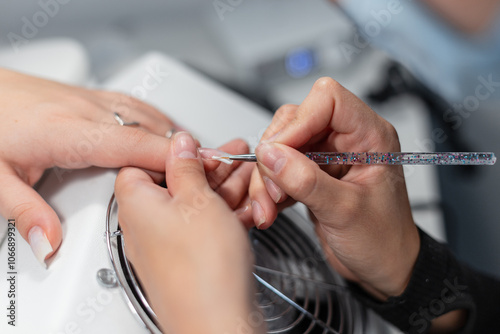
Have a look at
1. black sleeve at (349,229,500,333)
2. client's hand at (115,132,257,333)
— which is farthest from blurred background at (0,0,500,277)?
client's hand at (115,132,257,333)

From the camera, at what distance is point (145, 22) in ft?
5.33

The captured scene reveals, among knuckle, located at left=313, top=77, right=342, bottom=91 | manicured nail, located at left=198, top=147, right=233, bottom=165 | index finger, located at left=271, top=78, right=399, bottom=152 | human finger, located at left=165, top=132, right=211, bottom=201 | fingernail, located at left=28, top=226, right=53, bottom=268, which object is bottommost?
fingernail, located at left=28, top=226, right=53, bottom=268

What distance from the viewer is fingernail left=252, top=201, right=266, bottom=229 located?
0.55 meters

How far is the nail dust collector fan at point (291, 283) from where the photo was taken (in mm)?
515

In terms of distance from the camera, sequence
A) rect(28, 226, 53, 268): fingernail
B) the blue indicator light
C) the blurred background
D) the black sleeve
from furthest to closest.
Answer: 1. the blue indicator light
2. the blurred background
3. the black sleeve
4. rect(28, 226, 53, 268): fingernail

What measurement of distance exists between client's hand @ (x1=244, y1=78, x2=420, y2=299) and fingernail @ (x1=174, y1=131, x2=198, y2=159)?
0.09 m

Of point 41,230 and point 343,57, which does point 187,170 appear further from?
point 343,57

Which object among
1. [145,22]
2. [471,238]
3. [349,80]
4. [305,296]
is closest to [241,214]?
[305,296]

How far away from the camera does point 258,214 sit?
553 mm

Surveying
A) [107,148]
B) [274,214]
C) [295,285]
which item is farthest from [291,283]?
[107,148]

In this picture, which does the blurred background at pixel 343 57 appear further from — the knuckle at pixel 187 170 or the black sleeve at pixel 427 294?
the knuckle at pixel 187 170

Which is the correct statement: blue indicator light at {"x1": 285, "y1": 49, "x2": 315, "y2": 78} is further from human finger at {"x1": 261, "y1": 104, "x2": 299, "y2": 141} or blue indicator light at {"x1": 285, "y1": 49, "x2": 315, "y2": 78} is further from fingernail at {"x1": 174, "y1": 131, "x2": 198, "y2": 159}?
fingernail at {"x1": 174, "y1": 131, "x2": 198, "y2": 159}

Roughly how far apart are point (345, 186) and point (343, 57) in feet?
3.00

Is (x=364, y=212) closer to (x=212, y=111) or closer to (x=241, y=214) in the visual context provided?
(x=241, y=214)
